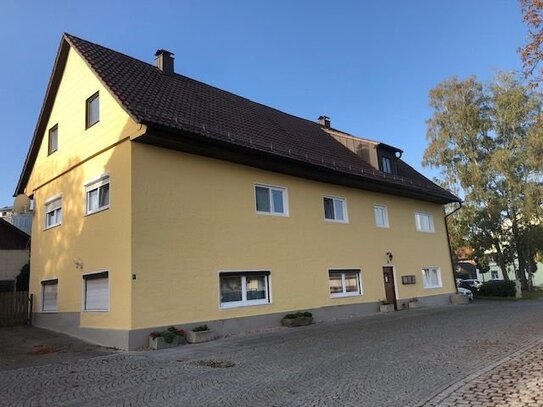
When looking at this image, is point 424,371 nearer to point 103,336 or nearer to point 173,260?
point 173,260

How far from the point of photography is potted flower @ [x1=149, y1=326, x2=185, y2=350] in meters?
11.2

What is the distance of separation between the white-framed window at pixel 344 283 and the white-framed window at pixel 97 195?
8.28m

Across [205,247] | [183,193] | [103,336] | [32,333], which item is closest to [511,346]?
[205,247]

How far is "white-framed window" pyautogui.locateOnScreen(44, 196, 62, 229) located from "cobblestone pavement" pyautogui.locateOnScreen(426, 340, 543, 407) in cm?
1405

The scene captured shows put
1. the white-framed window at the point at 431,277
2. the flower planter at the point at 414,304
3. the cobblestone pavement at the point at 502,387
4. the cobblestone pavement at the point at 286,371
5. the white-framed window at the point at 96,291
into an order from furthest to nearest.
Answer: the white-framed window at the point at 431,277, the flower planter at the point at 414,304, the white-framed window at the point at 96,291, the cobblestone pavement at the point at 286,371, the cobblestone pavement at the point at 502,387

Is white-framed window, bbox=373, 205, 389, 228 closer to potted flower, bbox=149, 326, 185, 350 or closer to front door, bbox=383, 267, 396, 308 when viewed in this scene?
front door, bbox=383, 267, 396, 308

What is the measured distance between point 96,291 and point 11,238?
13422mm

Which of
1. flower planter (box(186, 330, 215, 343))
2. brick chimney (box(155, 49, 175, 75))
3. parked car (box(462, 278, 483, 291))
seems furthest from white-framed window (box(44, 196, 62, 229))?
parked car (box(462, 278, 483, 291))

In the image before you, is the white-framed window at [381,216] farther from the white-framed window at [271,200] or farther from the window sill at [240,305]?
the window sill at [240,305]

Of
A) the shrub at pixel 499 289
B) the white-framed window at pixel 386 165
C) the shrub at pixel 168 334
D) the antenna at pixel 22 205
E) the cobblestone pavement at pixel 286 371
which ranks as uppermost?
the white-framed window at pixel 386 165

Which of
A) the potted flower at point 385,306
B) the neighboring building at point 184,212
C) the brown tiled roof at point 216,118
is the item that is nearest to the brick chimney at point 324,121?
the brown tiled roof at point 216,118

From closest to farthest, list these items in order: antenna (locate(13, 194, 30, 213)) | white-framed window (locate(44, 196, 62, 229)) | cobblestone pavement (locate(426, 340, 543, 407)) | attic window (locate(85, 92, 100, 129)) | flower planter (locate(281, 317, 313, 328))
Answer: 1. cobblestone pavement (locate(426, 340, 543, 407))
2. flower planter (locate(281, 317, 313, 328))
3. attic window (locate(85, 92, 100, 129))
4. white-framed window (locate(44, 196, 62, 229))
5. antenna (locate(13, 194, 30, 213))

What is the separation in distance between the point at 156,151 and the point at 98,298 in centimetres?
444

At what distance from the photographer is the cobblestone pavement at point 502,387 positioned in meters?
5.86
